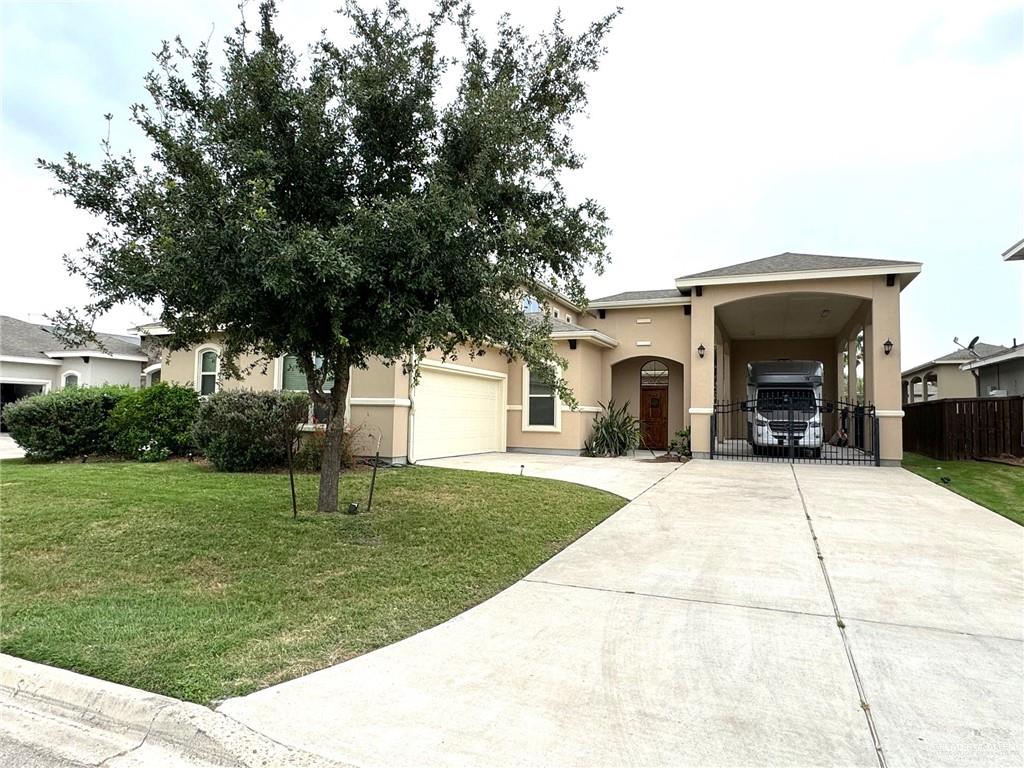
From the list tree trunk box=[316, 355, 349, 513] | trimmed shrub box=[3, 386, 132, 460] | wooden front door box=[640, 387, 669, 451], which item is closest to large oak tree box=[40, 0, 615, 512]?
tree trunk box=[316, 355, 349, 513]

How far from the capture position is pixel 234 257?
15.6 feet

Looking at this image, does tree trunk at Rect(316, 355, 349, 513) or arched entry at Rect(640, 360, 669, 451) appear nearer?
tree trunk at Rect(316, 355, 349, 513)

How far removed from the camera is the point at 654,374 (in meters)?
19.0

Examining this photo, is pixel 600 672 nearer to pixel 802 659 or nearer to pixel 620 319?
pixel 802 659

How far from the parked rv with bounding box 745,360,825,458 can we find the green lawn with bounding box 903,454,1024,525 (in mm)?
2190

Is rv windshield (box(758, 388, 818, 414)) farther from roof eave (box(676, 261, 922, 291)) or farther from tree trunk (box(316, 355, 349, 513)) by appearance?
tree trunk (box(316, 355, 349, 513))

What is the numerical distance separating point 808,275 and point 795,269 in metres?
0.35

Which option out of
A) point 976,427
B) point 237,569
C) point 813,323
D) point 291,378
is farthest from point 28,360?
point 976,427

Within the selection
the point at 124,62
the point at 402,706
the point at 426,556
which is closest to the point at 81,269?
the point at 124,62

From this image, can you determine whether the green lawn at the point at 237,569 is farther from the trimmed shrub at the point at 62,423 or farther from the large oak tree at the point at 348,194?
the trimmed shrub at the point at 62,423

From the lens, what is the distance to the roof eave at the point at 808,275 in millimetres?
13195

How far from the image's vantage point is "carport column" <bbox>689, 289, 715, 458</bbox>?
14891 mm

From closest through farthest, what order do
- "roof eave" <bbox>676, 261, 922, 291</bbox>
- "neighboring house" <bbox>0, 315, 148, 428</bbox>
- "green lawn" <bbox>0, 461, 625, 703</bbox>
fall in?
"green lawn" <bbox>0, 461, 625, 703</bbox> → "roof eave" <bbox>676, 261, 922, 291</bbox> → "neighboring house" <bbox>0, 315, 148, 428</bbox>

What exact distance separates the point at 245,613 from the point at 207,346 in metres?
12.8
